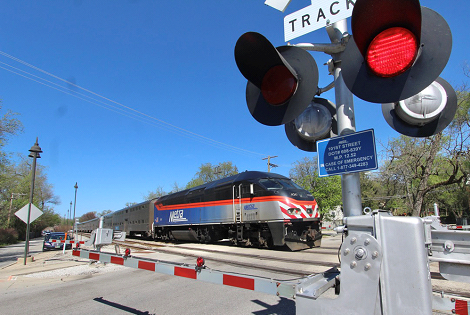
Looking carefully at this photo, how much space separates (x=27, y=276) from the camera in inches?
Result: 337

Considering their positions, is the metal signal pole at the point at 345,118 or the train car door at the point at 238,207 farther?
the train car door at the point at 238,207

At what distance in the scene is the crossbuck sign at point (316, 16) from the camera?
2512mm

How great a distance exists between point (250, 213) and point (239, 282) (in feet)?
33.4

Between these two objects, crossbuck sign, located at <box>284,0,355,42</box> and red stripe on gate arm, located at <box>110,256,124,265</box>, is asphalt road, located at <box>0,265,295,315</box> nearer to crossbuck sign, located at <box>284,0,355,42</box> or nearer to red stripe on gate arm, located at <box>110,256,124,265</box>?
red stripe on gate arm, located at <box>110,256,124,265</box>

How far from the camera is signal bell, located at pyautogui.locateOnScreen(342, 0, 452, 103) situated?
1682mm

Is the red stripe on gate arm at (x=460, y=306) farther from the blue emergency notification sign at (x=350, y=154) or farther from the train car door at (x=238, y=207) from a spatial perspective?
the train car door at (x=238, y=207)

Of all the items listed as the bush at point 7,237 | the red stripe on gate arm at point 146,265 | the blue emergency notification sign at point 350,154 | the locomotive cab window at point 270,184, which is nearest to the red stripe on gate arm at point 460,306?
the blue emergency notification sign at point 350,154

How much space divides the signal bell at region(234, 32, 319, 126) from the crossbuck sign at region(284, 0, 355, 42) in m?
0.59

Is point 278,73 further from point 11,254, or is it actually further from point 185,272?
point 11,254

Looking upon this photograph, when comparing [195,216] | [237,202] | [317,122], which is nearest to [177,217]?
[195,216]

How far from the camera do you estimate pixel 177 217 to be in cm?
1752

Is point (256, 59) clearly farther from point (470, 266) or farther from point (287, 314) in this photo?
point (287, 314)

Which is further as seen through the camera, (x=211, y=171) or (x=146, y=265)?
(x=211, y=171)

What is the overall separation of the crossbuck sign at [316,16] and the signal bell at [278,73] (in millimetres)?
591
